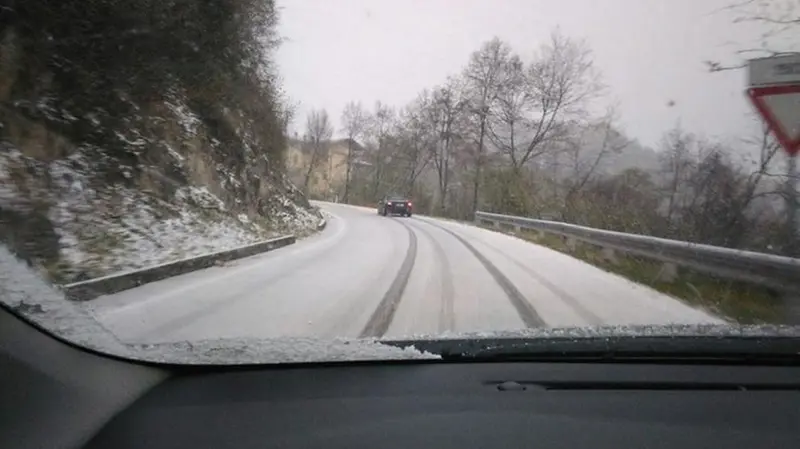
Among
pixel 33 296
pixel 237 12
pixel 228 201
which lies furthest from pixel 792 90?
pixel 228 201

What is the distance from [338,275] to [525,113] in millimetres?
3235

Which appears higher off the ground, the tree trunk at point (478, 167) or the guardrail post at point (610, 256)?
the tree trunk at point (478, 167)

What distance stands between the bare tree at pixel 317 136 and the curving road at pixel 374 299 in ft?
4.95

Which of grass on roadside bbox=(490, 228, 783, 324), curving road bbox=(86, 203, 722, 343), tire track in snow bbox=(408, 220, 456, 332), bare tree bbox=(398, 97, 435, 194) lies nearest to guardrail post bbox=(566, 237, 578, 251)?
curving road bbox=(86, 203, 722, 343)

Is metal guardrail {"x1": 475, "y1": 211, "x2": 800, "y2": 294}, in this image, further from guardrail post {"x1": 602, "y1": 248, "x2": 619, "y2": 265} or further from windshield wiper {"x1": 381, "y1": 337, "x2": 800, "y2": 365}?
windshield wiper {"x1": 381, "y1": 337, "x2": 800, "y2": 365}

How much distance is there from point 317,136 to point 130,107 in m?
2.06

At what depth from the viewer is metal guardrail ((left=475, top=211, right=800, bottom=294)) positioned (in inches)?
241

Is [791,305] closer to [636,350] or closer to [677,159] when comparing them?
[677,159]

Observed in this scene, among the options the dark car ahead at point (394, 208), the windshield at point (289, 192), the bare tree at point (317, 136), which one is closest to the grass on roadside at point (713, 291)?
the windshield at point (289, 192)

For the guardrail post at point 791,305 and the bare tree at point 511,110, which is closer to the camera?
the guardrail post at point 791,305

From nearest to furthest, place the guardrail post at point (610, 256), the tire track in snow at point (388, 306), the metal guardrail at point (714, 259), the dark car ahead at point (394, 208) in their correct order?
the tire track in snow at point (388, 306) → the metal guardrail at point (714, 259) → the guardrail post at point (610, 256) → the dark car ahead at point (394, 208)

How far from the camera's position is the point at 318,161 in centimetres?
791

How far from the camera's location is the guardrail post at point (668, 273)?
8062 mm

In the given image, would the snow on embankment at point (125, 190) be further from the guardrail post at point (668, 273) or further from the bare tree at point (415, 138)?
the guardrail post at point (668, 273)
